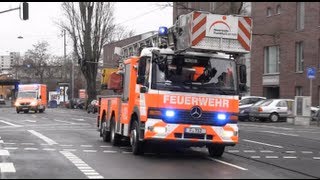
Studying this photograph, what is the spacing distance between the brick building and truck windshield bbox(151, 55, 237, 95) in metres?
32.1

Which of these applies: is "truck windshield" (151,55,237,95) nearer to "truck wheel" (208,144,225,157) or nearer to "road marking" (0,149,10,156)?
"truck wheel" (208,144,225,157)

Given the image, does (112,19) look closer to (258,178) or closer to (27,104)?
(27,104)

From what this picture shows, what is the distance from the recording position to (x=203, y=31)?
44.3ft

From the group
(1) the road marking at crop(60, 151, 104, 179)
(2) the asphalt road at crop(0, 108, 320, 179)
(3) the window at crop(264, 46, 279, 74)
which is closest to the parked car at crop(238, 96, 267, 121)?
(3) the window at crop(264, 46, 279, 74)

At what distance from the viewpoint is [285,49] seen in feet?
164

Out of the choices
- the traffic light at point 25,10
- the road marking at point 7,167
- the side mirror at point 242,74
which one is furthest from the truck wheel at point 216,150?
the traffic light at point 25,10

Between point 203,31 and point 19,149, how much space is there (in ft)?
19.3

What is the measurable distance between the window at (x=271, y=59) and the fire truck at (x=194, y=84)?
126ft

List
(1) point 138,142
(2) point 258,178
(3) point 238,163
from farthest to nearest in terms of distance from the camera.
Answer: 1. (1) point 138,142
2. (3) point 238,163
3. (2) point 258,178

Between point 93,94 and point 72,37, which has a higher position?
point 72,37

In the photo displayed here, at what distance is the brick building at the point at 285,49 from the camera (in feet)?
153

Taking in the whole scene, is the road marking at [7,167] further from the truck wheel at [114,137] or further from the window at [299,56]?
the window at [299,56]

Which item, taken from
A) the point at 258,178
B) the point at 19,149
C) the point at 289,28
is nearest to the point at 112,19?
the point at 289,28

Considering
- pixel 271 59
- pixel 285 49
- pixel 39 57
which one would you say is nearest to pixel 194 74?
pixel 285 49
